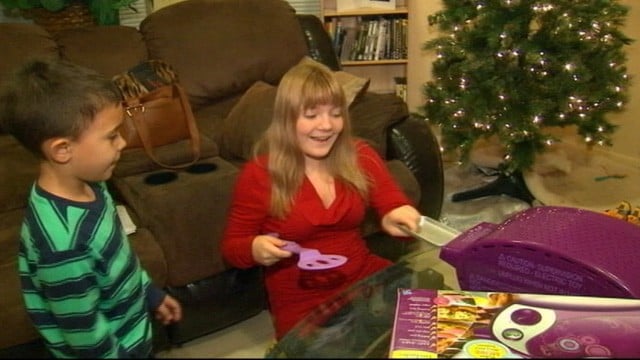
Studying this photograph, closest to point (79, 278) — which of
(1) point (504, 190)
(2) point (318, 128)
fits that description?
(2) point (318, 128)

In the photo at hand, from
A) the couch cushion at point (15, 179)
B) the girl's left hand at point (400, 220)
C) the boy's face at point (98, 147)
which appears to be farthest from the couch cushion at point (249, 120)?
the boy's face at point (98, 147)

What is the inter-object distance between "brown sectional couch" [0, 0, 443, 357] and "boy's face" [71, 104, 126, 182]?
300 mm

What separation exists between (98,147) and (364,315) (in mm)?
551

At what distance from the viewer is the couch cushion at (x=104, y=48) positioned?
2393 mm

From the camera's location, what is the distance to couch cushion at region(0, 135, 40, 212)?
6.18ft

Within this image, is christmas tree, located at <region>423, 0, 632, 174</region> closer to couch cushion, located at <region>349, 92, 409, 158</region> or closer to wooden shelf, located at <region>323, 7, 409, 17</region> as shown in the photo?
couch cushion, located at <region>349, 92, 409, 158</region>

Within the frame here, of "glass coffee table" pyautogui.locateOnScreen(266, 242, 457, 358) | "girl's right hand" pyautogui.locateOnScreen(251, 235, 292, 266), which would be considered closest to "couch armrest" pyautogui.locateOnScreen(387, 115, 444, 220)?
"glass coffee table" pyautogui.locateOnScreen(266, 242, 457, 358)

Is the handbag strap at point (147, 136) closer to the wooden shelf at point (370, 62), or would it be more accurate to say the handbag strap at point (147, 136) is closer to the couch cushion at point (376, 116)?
the couch cushion at point (376, 116)

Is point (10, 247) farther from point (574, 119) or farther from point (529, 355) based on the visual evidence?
point (574, 119)

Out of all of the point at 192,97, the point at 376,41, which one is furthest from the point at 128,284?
the point at 376,41

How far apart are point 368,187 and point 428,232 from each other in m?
0.20

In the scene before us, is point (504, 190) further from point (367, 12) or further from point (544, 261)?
point (544, 261)

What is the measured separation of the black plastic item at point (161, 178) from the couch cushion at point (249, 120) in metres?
0.27

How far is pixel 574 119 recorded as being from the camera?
8.34 ft
